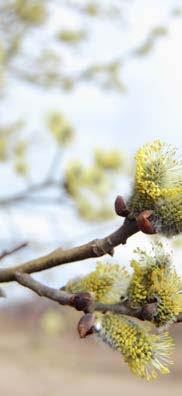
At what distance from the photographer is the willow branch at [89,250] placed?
0.82 m

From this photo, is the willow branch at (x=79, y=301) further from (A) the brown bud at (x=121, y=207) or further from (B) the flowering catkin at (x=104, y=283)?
(A) the brown bud at (x=121, y=207)

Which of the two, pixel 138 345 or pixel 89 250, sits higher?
pixel 89 250

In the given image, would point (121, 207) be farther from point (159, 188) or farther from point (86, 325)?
point (86, 325)

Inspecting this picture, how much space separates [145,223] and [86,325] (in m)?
0.16

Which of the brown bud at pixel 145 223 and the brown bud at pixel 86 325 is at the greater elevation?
the brown bud at pixel 145 223

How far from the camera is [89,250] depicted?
0.84 m

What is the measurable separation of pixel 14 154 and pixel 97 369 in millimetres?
8008

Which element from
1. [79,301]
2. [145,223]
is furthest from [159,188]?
[79,301]

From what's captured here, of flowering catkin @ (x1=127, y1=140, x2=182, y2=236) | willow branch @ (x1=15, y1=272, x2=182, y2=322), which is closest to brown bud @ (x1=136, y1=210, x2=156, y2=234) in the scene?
flowering catkin @ (x1=127, y1=140, x2=182, y2=236)

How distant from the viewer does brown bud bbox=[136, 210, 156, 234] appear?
0.79 metres

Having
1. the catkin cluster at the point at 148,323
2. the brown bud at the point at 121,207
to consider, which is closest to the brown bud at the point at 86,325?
the catkin cluster at the point at 148,323

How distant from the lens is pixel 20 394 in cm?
800

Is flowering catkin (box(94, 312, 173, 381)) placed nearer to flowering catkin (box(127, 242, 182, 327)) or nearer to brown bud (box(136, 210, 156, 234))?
flowering catkin (box(127, 242, 182, 327))

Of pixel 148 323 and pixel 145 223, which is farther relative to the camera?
pixel 148 323
